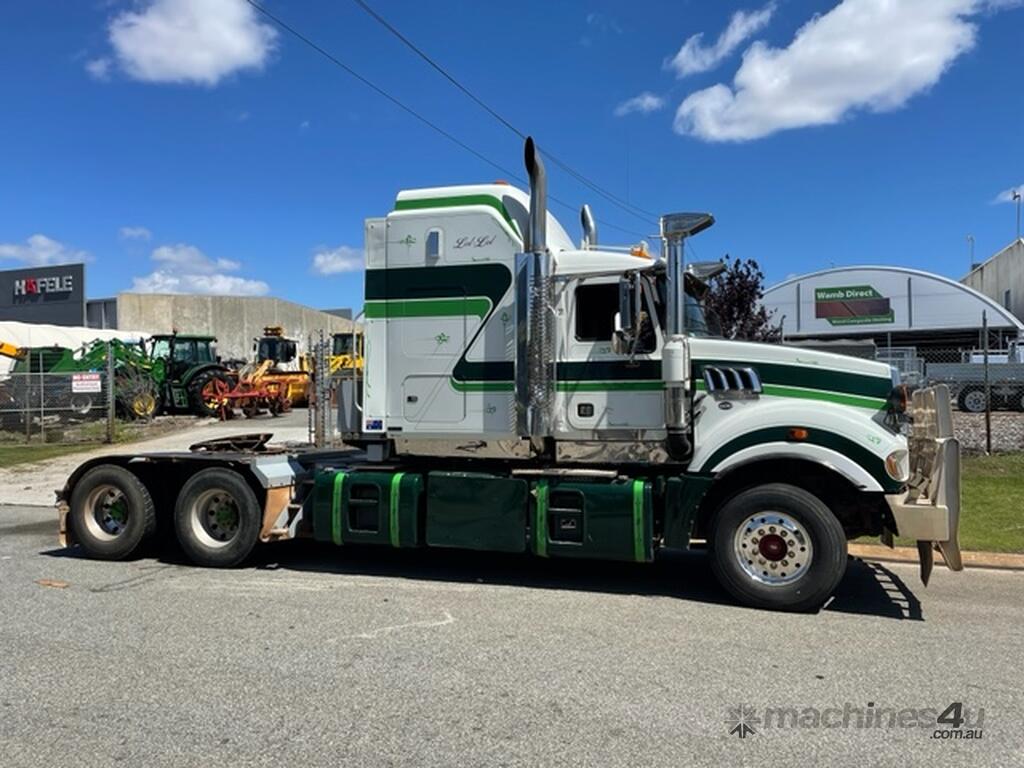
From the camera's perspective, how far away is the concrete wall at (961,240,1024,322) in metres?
47.1

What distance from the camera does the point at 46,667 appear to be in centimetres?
494

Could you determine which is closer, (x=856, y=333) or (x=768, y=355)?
(x=768, y=355)

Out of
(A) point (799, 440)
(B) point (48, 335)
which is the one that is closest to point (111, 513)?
(A) point (799, 440)

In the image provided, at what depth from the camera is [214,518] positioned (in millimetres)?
7957

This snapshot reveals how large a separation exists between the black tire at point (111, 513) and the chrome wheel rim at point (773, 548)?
227 inches

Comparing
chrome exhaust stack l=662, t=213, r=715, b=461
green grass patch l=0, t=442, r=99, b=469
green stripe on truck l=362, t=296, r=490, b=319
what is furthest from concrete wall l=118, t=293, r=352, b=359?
chrome exhaust stack l=662, t=213, r=715, b=461

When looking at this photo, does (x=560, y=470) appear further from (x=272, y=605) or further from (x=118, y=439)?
(x=118, y=439)

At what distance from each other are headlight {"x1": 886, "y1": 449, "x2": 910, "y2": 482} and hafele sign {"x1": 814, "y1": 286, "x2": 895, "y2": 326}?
41.8 meters

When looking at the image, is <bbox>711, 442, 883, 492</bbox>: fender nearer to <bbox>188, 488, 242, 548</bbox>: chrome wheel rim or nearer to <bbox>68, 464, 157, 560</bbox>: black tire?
<bbox>188, 488, 242, 548</bbox>: chrome wheel rim

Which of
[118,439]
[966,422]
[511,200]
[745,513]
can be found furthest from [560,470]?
[118,439]

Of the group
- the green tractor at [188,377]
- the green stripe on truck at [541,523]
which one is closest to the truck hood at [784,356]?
the green stripe on truck at [541,523]

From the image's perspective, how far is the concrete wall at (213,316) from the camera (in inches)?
2016

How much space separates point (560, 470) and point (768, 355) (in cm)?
201

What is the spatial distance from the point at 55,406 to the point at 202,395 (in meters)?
4.11
